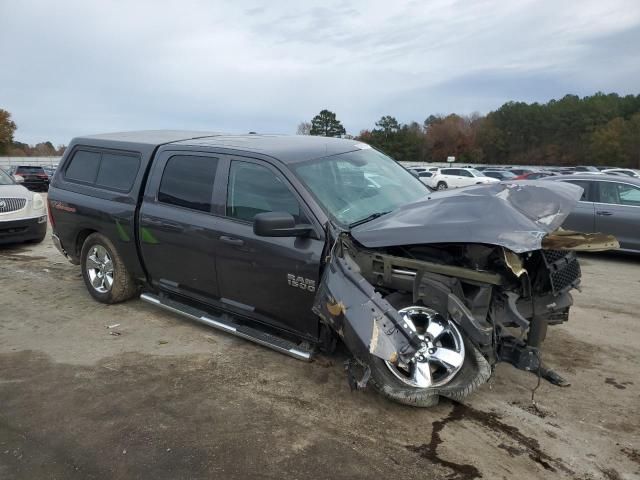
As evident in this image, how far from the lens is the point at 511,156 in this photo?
83.3m

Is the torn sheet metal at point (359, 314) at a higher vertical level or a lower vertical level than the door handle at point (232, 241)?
lower

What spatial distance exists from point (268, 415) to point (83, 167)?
387 cm

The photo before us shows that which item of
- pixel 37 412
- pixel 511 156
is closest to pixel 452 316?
pixel 37 412

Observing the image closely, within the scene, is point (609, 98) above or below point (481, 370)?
above

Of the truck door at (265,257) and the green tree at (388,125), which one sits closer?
the truck door at (265,257)

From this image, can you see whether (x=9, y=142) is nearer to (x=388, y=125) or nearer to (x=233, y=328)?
(x=388, y=125)

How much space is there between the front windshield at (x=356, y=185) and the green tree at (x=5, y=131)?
83.2 metres

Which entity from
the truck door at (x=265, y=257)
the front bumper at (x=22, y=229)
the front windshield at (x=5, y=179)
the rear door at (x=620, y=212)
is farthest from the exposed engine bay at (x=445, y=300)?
the front windshield at (x=5, y=179)

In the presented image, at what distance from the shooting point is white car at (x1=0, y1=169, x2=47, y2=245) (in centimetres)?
834

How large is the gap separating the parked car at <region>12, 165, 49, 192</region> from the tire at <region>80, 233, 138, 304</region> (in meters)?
23.6

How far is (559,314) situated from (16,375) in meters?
4.20

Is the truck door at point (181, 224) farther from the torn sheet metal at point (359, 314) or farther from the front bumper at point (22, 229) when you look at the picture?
the front bumper at point (22, 229)

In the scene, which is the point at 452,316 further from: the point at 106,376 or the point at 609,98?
the point at 609,98

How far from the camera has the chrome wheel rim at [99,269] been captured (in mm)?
5387
